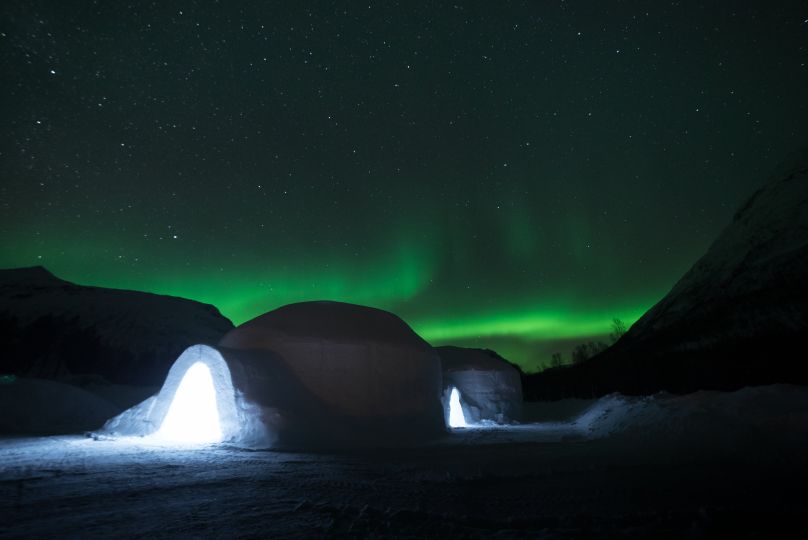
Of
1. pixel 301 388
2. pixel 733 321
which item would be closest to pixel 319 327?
pixel 301 388

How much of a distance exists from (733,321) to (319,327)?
190ft

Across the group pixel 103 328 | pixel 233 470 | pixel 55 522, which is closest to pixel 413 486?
pixel 233 470

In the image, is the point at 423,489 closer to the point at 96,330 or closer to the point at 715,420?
the point at 715,420

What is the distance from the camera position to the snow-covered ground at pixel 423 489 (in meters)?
3.31

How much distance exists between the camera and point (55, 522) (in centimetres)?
334

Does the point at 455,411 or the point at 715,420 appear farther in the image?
the point at 455,411

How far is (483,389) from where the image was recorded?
2050cm

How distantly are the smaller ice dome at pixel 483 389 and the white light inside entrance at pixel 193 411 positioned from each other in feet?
33.9

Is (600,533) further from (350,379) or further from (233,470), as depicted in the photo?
(350,379)

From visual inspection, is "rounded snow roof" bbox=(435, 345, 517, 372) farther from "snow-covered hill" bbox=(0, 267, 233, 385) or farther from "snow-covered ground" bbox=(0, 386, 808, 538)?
"snow-covered hill" bbox=(0, 267, 233, 385)

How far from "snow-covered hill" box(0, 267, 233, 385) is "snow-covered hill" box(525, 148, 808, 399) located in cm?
4982

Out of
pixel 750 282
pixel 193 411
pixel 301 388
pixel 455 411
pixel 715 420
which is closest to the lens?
pixel 715 420

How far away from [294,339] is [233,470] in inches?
212

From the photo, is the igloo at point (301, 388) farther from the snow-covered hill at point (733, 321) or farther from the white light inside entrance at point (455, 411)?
the snow-covered hill at point (733, 321)
